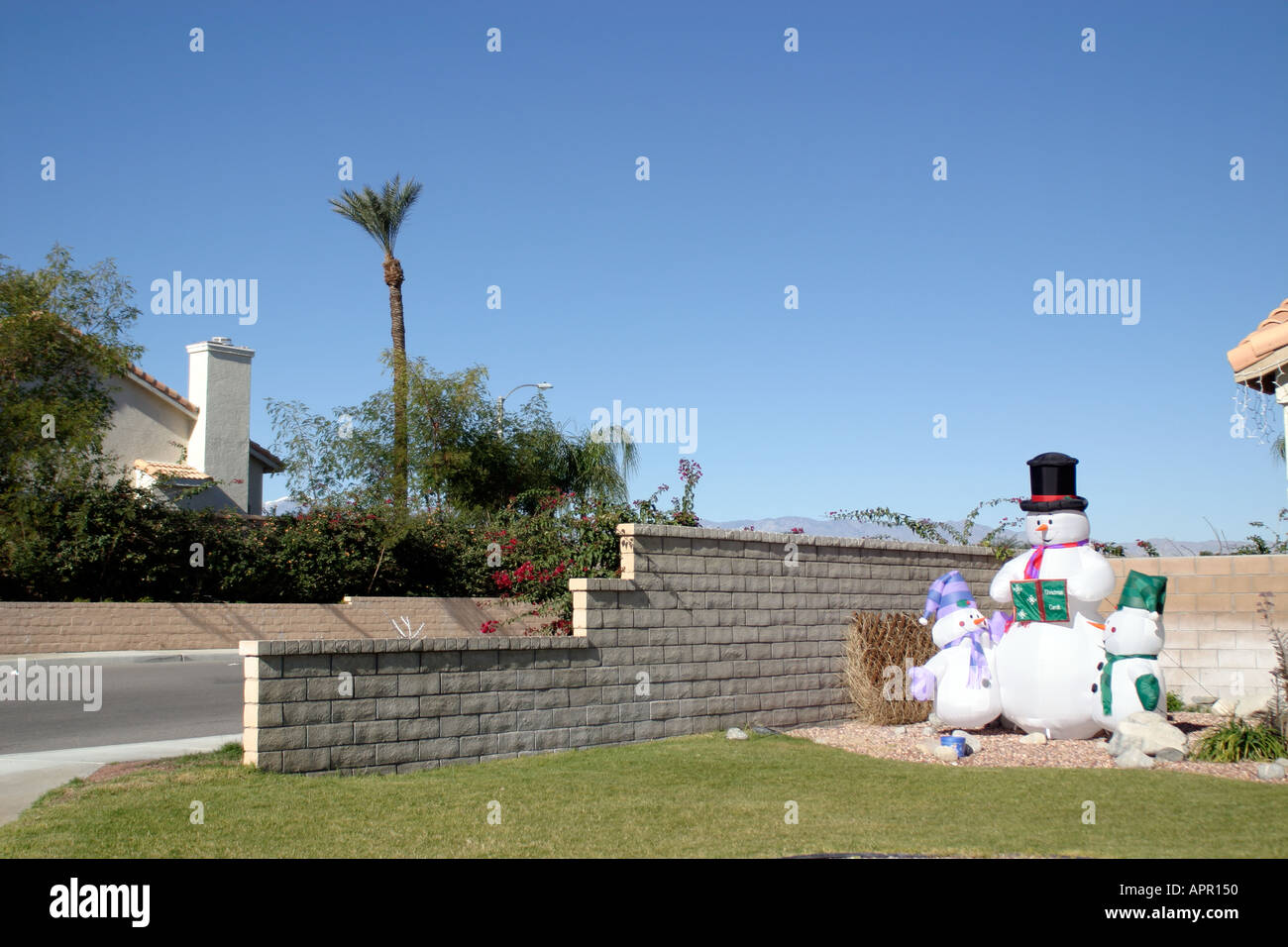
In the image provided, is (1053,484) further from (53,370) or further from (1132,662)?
(53,370)

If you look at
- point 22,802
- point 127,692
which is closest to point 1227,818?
point 22,802

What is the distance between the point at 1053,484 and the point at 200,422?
89.9 feet

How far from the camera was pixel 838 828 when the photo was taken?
22.7 feet

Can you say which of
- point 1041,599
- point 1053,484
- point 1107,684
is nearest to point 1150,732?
point 1107,684

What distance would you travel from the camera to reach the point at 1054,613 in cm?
1081

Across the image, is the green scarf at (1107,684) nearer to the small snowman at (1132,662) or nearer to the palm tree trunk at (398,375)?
the small snowman at (1132,662)

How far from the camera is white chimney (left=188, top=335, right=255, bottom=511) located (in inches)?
1267

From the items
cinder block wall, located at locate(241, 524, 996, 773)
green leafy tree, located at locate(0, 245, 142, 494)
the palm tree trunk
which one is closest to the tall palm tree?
the palm tree trunk

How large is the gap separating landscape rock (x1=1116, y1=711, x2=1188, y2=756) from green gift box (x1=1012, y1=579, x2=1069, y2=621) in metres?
1.23

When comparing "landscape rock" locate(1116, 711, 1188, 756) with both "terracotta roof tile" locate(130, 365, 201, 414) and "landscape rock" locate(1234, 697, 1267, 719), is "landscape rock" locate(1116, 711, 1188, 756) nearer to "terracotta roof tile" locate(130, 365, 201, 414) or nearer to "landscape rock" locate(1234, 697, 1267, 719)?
"landscape rock" locate(1234, 697, 1267, 719)

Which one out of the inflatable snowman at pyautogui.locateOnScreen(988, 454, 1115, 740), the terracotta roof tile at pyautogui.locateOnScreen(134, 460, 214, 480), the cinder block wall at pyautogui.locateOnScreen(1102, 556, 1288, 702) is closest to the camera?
the inflatable snowman at pyautogui.locateOnScreen(988, 454, 1115, 740)

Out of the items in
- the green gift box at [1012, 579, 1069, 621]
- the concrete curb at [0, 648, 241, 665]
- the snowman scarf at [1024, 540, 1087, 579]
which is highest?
the snowman scarf at [1024, 540, 1087, 579]

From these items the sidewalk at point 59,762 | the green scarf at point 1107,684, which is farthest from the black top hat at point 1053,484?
the sidewalk at point 59,762
